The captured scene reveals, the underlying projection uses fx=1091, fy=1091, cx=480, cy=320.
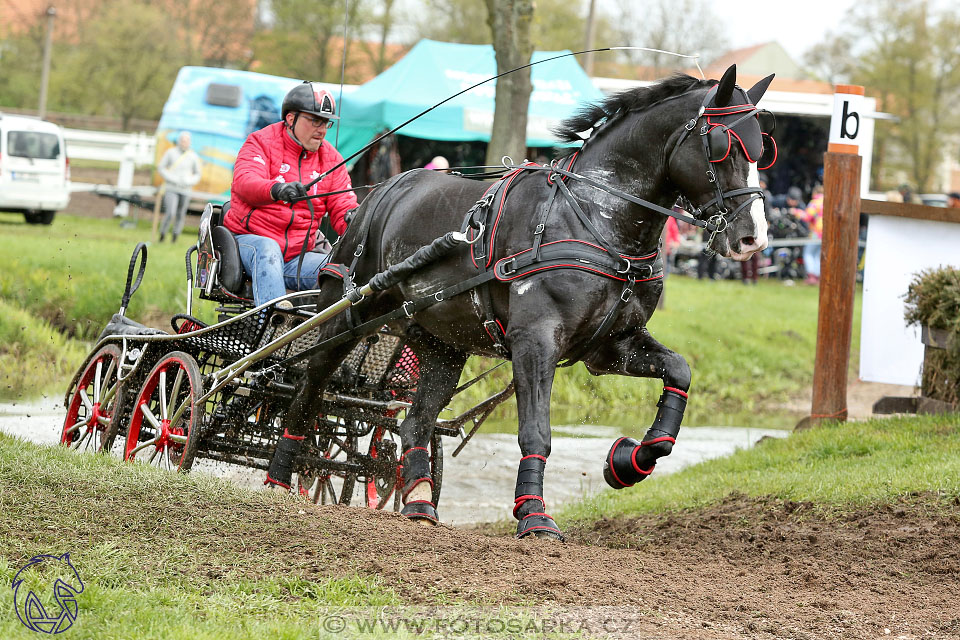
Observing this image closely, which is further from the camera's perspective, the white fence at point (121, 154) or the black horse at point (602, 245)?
the white fence at point (121, 154)

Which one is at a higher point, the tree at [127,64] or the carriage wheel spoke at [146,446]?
the tree at [127,64]

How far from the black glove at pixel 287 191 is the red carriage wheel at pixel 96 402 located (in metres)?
1.49

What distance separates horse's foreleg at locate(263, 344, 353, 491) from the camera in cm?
631

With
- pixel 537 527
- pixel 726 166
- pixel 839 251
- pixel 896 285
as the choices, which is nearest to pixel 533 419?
pixel 537 527

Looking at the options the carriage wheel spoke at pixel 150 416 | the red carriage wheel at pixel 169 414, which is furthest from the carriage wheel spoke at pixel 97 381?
the carriage wheel spoke at pixel 150 416

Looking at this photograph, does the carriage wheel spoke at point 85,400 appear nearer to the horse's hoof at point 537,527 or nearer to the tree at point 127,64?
the horse's hoof at point 537,527

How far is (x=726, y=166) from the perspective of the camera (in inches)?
185

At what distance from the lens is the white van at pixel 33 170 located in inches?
751

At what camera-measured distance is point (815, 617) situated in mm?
3908

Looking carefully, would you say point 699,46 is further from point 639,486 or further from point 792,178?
point 639,486

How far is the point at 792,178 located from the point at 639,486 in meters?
18.8

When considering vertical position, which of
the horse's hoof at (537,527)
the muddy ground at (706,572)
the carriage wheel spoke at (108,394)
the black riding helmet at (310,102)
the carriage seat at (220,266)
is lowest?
the muddy ground at (706,572)

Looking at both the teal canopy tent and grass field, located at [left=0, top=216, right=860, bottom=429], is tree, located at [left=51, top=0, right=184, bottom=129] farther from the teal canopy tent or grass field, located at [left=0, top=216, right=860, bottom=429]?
grass field, located at [left=0, top=216, right=860, bottom=429]

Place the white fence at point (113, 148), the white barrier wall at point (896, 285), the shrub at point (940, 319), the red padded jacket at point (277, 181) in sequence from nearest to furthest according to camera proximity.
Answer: the red padded jacket at point (277, 181), the shrub at point (940, 319), the white barrier wall at point (896, 285), the white fence at point (113, 148)
